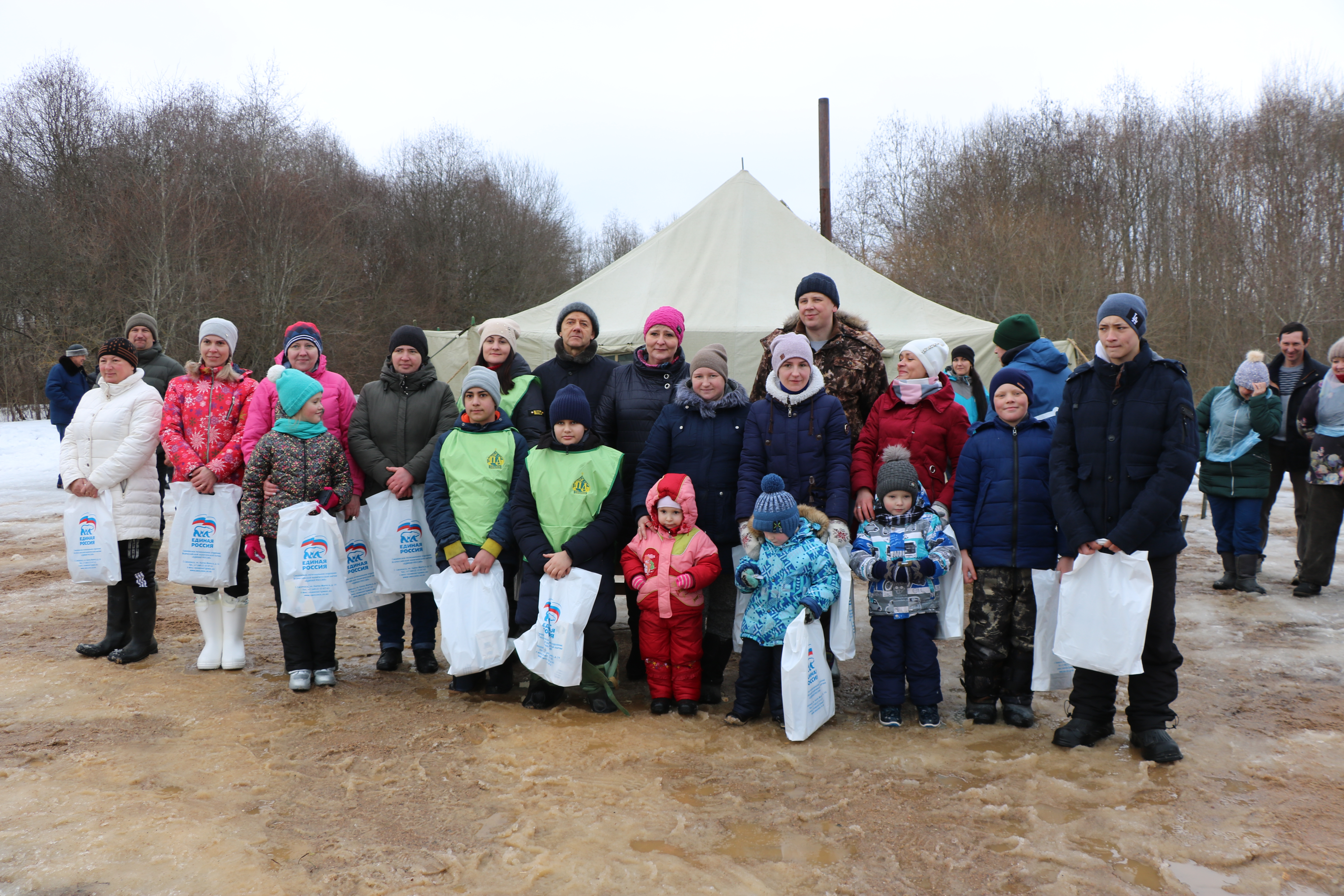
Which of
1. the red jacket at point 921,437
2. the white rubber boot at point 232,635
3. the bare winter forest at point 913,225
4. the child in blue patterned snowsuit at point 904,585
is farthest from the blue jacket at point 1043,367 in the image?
the bare winter forest at point 913,225

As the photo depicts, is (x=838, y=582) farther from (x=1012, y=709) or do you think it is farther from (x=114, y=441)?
(x=114, y=441)

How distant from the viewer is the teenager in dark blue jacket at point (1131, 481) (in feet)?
10.6

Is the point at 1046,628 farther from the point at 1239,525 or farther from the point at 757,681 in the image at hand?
the point at 1239,525

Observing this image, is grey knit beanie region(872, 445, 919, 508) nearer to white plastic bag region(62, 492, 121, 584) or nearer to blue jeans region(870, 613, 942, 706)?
blue jeans region(870, 613, 942, 706)

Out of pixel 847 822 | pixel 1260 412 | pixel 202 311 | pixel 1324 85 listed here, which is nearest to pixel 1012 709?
pixel 847 822

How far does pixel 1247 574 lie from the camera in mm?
6215

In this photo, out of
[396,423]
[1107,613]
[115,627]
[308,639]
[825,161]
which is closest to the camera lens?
[1107,613]

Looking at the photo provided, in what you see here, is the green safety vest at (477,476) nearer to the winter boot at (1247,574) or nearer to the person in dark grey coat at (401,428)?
the person in dark grey coat at (401,428)

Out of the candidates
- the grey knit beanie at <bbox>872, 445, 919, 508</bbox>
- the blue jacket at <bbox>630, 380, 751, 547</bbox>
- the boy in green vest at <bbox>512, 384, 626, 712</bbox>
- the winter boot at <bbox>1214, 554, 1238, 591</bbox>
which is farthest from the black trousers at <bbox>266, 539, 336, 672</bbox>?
the winter boot at <bbox>1214, 554, 1238, 591</bbox>

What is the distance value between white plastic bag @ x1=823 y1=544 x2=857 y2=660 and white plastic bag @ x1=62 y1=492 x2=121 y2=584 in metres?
3.53

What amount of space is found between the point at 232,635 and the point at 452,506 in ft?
4.66

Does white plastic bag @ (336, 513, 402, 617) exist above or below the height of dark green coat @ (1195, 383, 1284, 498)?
below

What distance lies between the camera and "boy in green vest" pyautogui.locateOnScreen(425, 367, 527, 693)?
13.4ft

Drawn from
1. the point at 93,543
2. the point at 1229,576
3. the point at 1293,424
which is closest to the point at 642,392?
the point at 93,543
